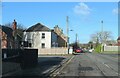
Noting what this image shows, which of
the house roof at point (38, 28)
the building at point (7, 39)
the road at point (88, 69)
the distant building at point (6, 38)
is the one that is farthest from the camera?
the house roof at point (38, 28)

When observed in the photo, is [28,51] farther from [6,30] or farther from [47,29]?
[47,29]

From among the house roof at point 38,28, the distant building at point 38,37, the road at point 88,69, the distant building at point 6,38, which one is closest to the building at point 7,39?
the distant building at point 6,38

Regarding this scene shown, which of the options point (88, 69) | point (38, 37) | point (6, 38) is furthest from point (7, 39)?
point (88, 69)

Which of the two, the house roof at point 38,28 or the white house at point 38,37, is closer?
the white house at point 38,37

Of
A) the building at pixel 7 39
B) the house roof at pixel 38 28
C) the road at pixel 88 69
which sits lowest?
the road at pixel 88 69

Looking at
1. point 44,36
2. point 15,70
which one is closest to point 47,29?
point 44,36

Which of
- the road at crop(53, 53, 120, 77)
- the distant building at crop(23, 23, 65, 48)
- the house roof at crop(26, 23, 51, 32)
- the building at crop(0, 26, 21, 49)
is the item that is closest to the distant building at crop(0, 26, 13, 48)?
the building at crop(0, 26, 21, 49)

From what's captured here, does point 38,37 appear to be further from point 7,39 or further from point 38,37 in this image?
point 7,39

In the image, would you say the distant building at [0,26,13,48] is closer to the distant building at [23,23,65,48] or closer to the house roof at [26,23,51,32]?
the distant building at [23,23,65,48]

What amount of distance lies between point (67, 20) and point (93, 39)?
9243cm

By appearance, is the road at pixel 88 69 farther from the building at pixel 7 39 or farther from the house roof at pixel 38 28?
the house roof at pixel 38 28

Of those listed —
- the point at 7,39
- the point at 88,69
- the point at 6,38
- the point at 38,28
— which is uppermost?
the point at 38,28

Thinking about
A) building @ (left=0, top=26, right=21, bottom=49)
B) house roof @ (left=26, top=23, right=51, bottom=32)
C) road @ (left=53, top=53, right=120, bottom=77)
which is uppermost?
house roof @ (left=26, top=23, right=51, bottom=32)

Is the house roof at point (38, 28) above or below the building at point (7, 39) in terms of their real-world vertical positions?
above
